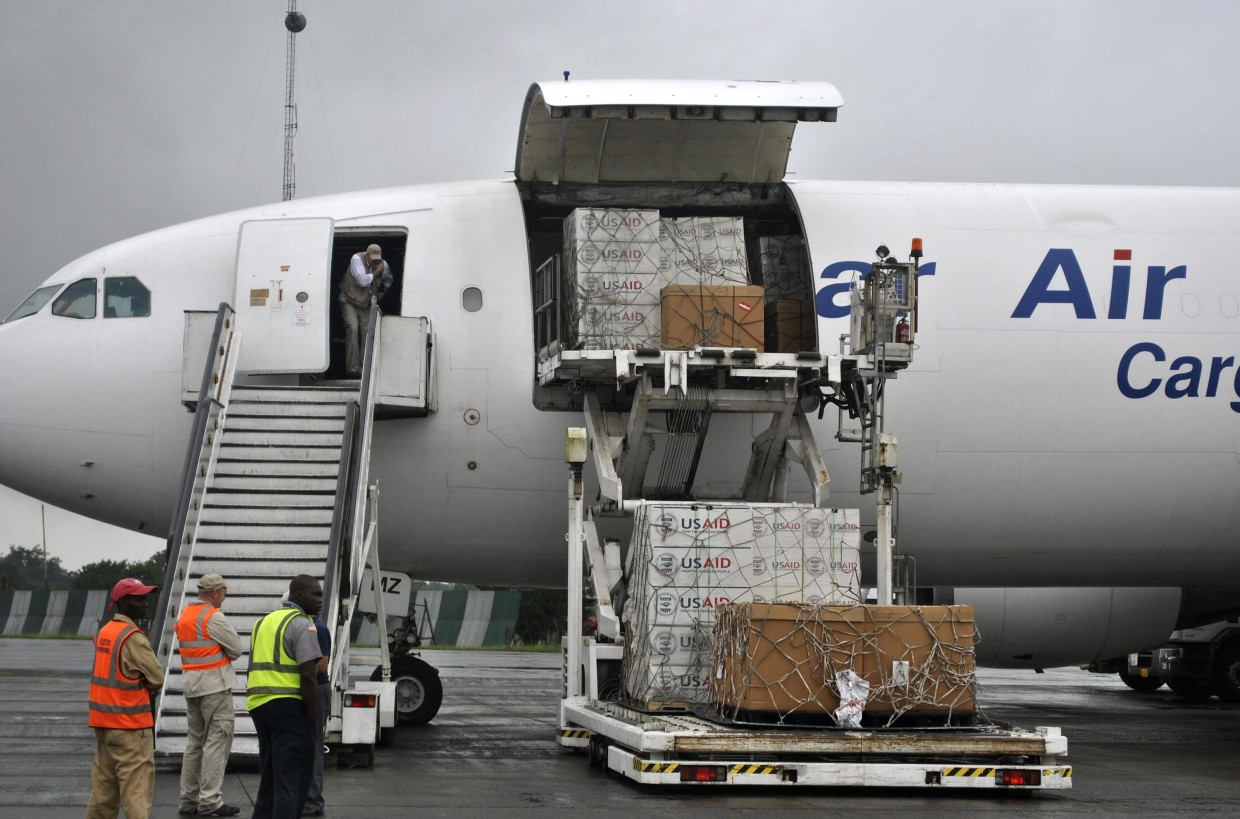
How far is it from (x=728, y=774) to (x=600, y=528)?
440cm

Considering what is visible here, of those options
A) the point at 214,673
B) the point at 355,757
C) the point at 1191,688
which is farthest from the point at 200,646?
the point at 1191,688

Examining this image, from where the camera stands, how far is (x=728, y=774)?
9992mm

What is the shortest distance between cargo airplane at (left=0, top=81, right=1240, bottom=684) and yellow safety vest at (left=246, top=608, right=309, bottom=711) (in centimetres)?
596

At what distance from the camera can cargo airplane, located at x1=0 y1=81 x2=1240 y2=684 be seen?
13461 millimetres

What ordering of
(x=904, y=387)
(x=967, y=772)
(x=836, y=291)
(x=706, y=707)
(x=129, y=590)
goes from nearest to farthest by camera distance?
(x=129, y=590), (x=967, y=772), (x=706, y=707), (x=836, y=291), (x=904, y=387)

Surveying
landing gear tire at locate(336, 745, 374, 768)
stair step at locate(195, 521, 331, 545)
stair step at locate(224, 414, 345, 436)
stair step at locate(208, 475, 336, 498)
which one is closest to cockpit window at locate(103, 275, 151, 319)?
stair step at locate(224, 414, 345, 436)

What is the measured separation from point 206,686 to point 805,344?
7.08 m

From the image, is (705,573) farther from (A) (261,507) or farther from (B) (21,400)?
(B) (21,400)

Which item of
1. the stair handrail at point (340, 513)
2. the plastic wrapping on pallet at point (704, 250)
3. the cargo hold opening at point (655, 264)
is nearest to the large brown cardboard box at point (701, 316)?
the cargo hold opening at point (655, 264)

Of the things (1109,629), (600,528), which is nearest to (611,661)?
(600,528)

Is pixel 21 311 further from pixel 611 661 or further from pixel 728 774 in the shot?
pixel 728 774

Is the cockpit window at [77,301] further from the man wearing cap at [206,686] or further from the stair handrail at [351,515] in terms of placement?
the man wearing cap at [206,686]

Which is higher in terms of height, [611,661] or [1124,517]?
[1124,517]

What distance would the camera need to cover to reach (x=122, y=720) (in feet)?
25.3
